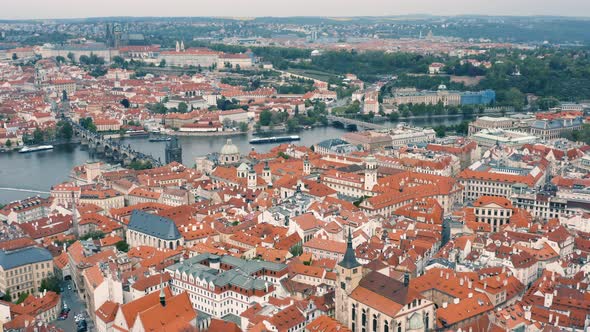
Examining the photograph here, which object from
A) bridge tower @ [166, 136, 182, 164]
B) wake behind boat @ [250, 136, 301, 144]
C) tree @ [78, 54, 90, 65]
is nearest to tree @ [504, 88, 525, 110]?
wake behind boat @ [250, 136, 301, 144]

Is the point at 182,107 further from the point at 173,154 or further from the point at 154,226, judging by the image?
the point at 154,226

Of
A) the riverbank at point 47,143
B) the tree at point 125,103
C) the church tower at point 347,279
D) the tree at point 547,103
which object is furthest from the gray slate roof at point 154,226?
the tree at point 547,103

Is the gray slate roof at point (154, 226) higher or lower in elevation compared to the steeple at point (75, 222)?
higher

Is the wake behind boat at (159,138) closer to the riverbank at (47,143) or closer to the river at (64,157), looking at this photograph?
the river at (64,157)

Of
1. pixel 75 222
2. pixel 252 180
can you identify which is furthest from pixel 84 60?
pixel 75 222

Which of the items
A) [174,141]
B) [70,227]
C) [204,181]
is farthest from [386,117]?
→ [70,227]

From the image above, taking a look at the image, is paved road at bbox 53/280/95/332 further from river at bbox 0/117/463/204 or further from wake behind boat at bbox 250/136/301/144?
wake behind boat at bbox 250/136/301/144
